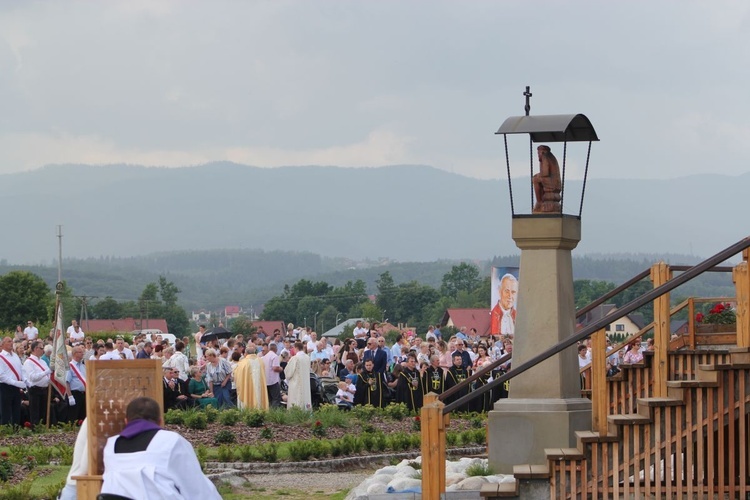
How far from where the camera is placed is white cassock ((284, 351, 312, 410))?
88.0 ft

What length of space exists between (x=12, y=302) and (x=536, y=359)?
105404mm

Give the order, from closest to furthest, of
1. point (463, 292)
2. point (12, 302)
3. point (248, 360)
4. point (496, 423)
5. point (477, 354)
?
point (496, 423) < point (248, 360) < point (477, 354) < point (12, 302) < point (463, 292)

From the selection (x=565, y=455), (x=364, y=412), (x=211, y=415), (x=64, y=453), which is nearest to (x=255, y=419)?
(x=211, y=415)

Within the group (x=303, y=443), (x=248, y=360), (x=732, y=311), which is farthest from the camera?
(x=248, y=360)

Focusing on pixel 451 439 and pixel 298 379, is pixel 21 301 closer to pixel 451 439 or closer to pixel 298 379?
pixel 298 379

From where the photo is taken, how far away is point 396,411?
2453cm

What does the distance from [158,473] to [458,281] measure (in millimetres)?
189545

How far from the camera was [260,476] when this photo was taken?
17688mm

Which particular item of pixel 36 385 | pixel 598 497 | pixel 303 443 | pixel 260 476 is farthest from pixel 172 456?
pixel 36 385

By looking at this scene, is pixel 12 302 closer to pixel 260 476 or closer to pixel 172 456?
pixel 260 476

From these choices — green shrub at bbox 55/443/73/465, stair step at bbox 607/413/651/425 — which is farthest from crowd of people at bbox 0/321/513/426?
stair step at bbox 607/413/651/425

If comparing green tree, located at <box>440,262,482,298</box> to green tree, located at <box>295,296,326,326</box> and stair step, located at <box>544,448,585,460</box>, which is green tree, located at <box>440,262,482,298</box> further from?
stair step, located at <box>544,448,585,460</box>

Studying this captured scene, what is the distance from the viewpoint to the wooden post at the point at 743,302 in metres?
13.1

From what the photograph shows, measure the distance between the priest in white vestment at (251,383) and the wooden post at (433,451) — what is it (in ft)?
47.5
